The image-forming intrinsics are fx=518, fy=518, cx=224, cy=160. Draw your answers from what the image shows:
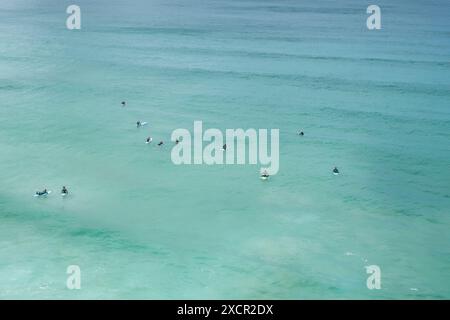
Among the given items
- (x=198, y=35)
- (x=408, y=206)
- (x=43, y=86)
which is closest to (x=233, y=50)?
(x=198, y=35)

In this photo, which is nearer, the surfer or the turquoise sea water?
the turquoise sea water

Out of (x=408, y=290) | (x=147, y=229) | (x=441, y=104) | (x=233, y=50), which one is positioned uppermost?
(x=233, y=50)

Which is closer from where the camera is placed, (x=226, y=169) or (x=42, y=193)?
(x=42, y=193)

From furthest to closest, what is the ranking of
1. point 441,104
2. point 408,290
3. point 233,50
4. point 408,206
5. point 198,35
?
point 198,35 → point 233,50 → point 441,104 → point 408,206 → point 408,290

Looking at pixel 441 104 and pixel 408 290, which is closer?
pixel 408 290

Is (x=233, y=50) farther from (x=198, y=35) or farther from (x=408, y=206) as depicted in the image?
(x=408, y=206)

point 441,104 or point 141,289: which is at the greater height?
point 441,104

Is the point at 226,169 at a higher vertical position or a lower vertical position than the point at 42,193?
higher

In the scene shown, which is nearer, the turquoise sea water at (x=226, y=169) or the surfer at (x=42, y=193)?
the turquoise sea water at (x=226, y=169)
